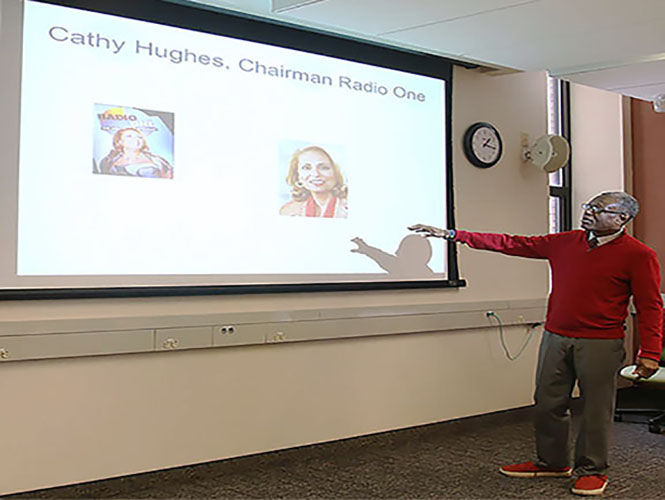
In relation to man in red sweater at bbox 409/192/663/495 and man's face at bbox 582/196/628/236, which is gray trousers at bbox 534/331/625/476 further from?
man's face at bbox 582/196/628/236

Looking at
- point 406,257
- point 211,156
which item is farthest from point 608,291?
point 211,156

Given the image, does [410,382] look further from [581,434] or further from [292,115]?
[292,115]

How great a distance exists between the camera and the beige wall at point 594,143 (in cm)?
620

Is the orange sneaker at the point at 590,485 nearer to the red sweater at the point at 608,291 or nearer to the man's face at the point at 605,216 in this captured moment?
the red sweater at the point at 608,291

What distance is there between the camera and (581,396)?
3.78 meters

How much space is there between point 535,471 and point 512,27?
2241 millimetres

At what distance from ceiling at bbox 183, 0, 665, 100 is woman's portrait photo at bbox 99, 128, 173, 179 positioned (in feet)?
2.44

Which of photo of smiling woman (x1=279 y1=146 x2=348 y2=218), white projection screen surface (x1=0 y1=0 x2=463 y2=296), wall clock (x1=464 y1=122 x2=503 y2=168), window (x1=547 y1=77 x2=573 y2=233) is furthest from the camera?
window (x1=547 y1=77 x2=573 y2=233)

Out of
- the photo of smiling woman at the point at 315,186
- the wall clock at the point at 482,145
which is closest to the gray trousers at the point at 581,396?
the photo of smiling woman at the point at 315,186

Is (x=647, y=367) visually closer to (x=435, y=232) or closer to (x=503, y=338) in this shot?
(x=435, y=232)

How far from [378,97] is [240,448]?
6.93 feet

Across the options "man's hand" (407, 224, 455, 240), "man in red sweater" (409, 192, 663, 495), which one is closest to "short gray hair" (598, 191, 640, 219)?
"man in red sweater" (409, 192, 663, 495)

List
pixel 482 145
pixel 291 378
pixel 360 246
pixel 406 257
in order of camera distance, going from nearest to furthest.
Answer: pixel 291 378 < pixel 360 246 < pixel 406 257 < pixel 482 145

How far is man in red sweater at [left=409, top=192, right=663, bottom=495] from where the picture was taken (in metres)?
3.67
